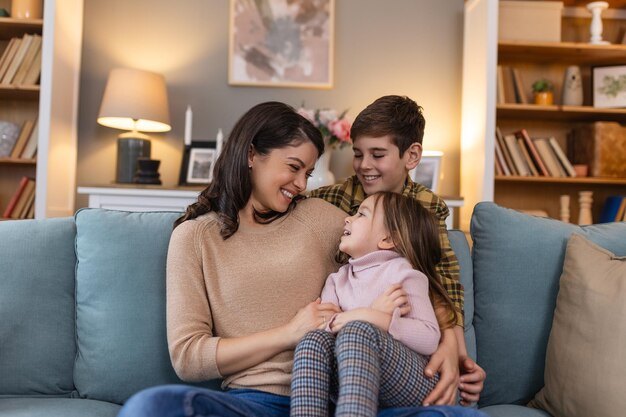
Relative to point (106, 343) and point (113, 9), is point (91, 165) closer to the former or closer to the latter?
point (113, 9)

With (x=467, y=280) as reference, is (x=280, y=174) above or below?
above

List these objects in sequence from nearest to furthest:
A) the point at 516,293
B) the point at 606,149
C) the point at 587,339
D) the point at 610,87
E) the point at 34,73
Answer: the point at 587,339 < the point at 516,293 < the point at 34,73 < the point at 606,149 < the point at 610,87

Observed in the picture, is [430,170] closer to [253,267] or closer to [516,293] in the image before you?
[516,293]

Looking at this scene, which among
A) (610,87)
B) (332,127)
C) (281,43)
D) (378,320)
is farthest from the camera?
(281,43)

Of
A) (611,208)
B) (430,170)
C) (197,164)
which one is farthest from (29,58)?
(611,208)

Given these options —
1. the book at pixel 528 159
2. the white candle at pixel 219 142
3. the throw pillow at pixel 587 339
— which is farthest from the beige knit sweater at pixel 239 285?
the book at pixel 528 159

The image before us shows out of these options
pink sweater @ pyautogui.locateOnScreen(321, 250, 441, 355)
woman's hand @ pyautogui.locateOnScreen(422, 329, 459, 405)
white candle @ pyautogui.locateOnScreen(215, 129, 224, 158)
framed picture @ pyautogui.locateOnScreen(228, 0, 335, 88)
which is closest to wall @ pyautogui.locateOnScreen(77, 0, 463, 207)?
framed picture @ pyautogui.locateOnScreen(228, 0, 335, 88)

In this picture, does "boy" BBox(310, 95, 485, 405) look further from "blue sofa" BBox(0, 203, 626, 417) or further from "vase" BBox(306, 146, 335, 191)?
"vase" BBox(306, 146, 335, 191)

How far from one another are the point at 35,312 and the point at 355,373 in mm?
842

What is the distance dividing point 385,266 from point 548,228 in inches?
19.4

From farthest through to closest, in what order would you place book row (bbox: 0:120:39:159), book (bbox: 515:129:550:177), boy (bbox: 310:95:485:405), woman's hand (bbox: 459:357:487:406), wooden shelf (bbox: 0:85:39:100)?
book (bbox: 515:129:550:177)
book row (bbox: 0:120:39:159)
wooden shelf (bbox: 0:85:39:100)
boy (bbox: 310:95:485:405)
woman's hand (bbox: 459:357:487:406)

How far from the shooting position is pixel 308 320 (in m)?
1.27

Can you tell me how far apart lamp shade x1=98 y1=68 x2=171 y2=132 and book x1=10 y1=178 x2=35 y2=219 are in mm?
512

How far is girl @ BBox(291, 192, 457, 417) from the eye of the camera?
1.09m
